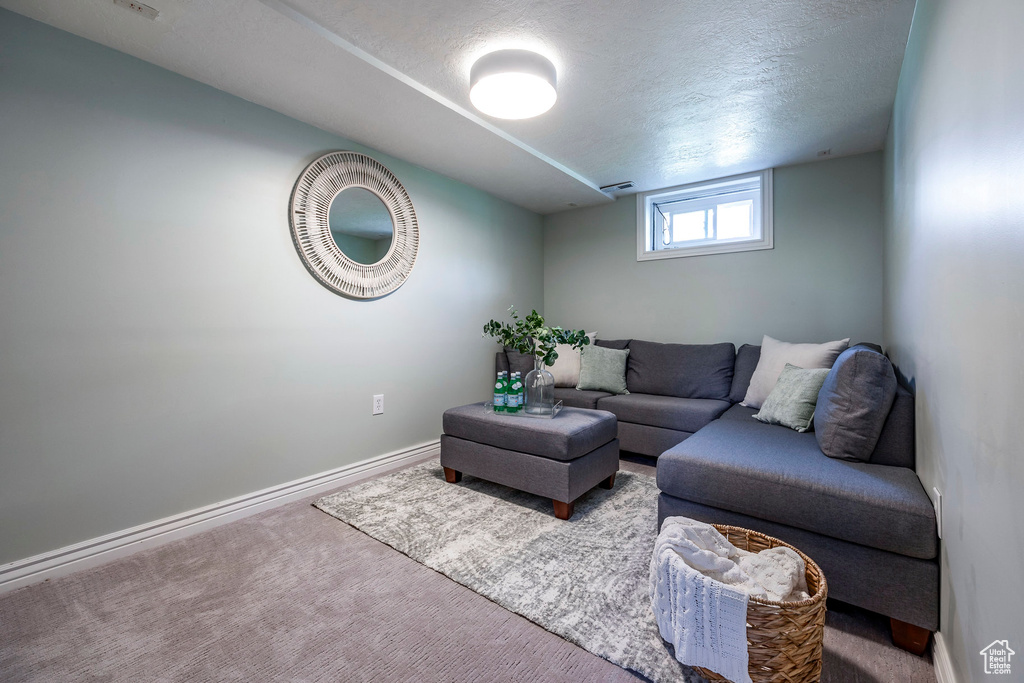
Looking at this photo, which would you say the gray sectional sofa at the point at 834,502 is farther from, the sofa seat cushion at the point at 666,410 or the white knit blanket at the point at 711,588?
the sofa seat cushion at the point at 666,410

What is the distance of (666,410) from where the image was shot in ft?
9.82

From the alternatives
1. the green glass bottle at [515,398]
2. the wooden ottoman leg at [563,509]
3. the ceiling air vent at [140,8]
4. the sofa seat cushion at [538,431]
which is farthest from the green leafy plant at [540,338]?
the ceiling air vent at [140,8]

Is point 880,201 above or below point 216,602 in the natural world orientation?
above

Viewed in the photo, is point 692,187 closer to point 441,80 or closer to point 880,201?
point 880,201

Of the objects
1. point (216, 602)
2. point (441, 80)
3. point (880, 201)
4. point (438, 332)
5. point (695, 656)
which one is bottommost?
point (216, 602)

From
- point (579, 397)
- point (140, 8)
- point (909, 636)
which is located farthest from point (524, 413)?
point (140, 8)

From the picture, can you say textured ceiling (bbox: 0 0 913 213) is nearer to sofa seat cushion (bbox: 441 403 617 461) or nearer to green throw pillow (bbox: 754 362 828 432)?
green throw pillow (bbox: 754 362 828 432)

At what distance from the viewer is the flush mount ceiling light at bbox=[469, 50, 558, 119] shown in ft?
6.23

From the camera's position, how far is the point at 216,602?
5.09 ft

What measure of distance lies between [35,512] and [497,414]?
201 centimetres

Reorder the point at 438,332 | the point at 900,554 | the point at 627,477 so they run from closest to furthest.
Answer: the point at 900,554 → the point at 627,477 → the point at 438,332

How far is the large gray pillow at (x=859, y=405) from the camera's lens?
1.65 metres

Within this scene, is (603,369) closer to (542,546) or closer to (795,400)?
(795,400)

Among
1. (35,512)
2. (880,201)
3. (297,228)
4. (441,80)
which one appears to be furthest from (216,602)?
(880,201)
